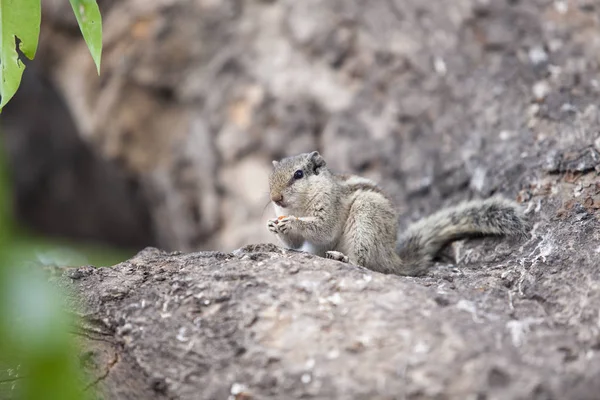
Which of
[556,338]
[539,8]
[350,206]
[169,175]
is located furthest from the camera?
[169,175]

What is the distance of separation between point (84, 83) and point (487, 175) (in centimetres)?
487

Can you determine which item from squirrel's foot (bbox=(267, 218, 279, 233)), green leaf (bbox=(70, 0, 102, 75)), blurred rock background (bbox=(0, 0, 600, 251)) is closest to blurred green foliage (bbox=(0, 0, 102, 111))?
green leaf (bbox=(70, 0, 102, 75))

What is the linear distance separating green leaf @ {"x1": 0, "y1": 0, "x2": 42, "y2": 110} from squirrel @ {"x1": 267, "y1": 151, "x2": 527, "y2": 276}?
1.77m

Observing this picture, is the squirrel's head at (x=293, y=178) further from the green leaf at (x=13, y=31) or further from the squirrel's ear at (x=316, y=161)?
the green leaf at (x=13, y=31)

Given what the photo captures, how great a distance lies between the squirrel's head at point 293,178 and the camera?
437cm

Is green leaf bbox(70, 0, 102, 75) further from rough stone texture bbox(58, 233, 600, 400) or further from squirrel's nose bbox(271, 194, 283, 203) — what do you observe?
squirrel's nose bbox(271, 194, 283, 203)

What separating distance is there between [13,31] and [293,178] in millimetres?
2025

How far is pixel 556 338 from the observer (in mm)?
A: 2768

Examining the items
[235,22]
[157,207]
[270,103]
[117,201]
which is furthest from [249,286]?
[117,201]

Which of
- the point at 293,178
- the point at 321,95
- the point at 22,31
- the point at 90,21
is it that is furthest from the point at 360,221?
the point at 321,95

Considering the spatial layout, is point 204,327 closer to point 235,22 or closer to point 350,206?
point 350,206

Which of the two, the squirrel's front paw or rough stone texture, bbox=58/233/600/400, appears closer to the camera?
rough stone texture, bbox=58/233/600/400

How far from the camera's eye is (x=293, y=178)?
14.4 ft

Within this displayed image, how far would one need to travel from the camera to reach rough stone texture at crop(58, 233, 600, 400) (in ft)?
8.54
